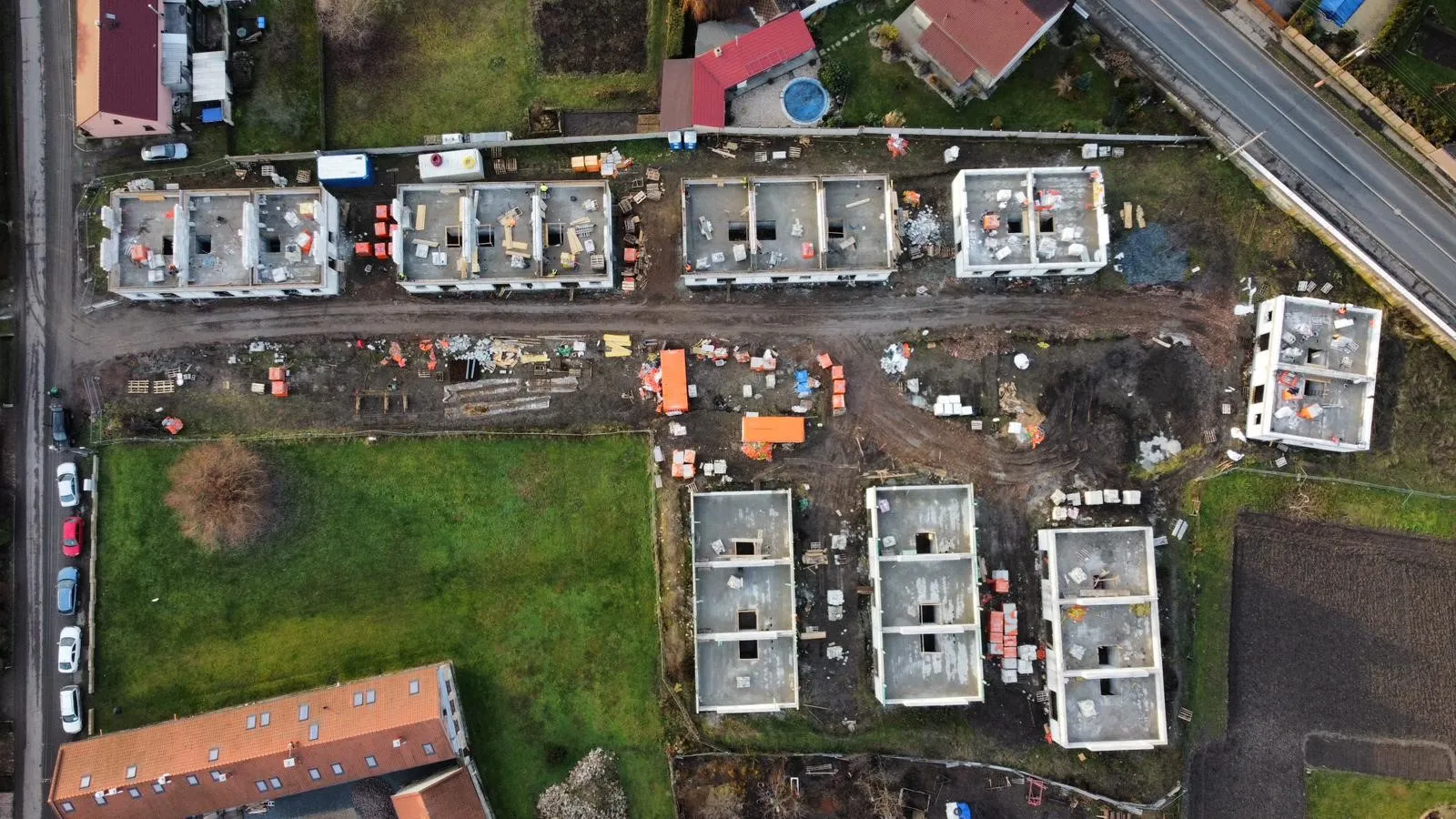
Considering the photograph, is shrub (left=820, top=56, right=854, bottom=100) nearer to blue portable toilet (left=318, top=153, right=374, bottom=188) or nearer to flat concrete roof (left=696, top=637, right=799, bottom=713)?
blue portable toilet (left=318, top=153, right=374, bottom=188)

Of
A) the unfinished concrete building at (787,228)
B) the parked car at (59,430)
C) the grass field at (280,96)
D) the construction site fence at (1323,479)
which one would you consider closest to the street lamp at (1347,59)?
the construction site fence at (1323,479)

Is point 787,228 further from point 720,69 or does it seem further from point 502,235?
point 502,235

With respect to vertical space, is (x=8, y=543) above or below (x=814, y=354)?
below

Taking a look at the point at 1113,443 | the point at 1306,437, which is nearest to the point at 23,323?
the point at 1113,443

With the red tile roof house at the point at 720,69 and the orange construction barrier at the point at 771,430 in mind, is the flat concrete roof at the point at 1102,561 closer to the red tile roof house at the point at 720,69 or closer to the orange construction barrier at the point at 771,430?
the orange construction barrier at the point at 771,430

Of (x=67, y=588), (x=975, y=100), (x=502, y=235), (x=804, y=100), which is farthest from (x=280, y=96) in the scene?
(x=975, y=100)

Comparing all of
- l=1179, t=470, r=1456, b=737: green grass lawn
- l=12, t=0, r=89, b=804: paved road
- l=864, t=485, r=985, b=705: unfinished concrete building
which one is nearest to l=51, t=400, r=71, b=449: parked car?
l=12, t=0, r=89, b=804: paved road

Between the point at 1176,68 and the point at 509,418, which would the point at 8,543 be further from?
the point at 1176,68
